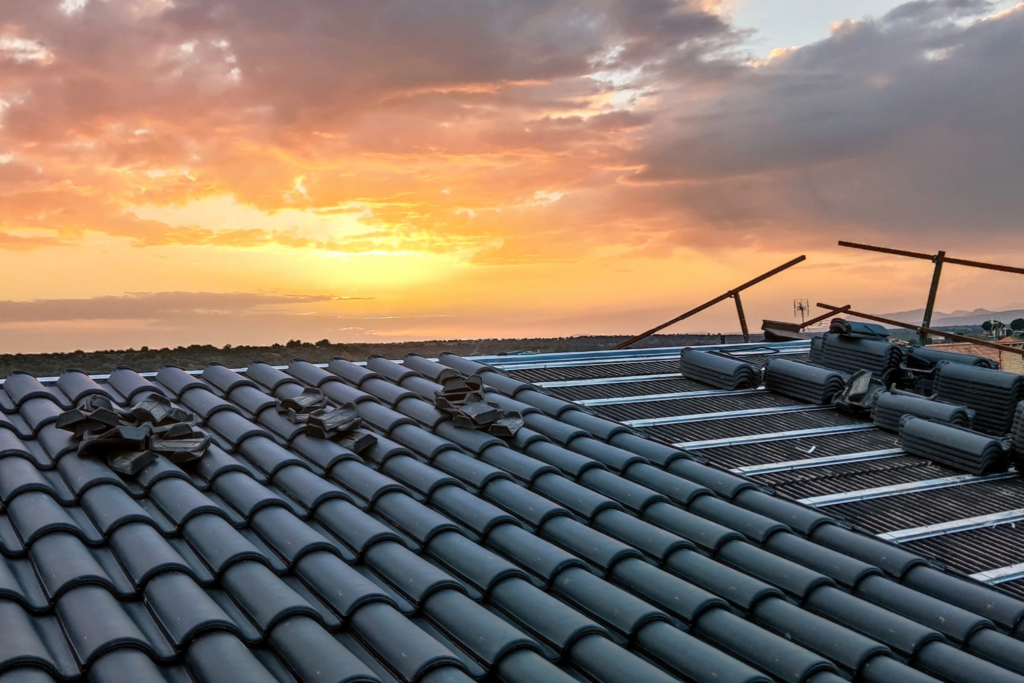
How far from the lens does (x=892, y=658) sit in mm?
7363

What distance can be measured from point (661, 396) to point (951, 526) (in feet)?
17.8

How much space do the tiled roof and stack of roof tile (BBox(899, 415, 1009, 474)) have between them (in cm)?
57

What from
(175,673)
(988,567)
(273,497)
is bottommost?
(988,567)

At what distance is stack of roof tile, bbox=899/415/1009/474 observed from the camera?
1326 centimetres

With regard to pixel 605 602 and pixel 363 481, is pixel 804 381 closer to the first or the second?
pixel 363 481

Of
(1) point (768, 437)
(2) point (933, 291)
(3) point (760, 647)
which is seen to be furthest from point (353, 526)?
(2) point (933, 291)

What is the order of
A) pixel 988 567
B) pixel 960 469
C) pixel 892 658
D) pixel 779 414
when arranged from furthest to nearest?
1. pixel 779 414
2. pixel 960 469
3. pixel 988 567
4. pixel 892 658

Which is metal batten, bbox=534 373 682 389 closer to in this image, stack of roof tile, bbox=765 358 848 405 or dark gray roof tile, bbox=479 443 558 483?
stack of roof tile, bbox=765 358 848 405

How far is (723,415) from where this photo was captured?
14.9m

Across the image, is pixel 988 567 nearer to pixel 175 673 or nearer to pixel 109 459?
pixel 175 673

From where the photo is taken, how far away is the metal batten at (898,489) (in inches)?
462

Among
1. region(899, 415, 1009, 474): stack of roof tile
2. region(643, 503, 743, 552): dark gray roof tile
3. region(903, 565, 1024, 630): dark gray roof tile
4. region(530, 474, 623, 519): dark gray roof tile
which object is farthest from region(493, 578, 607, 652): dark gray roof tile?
region(899, 415, 1009, 474): stack of roof tile

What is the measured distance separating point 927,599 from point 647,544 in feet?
8.82

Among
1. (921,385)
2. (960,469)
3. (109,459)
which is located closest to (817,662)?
(109,459)
